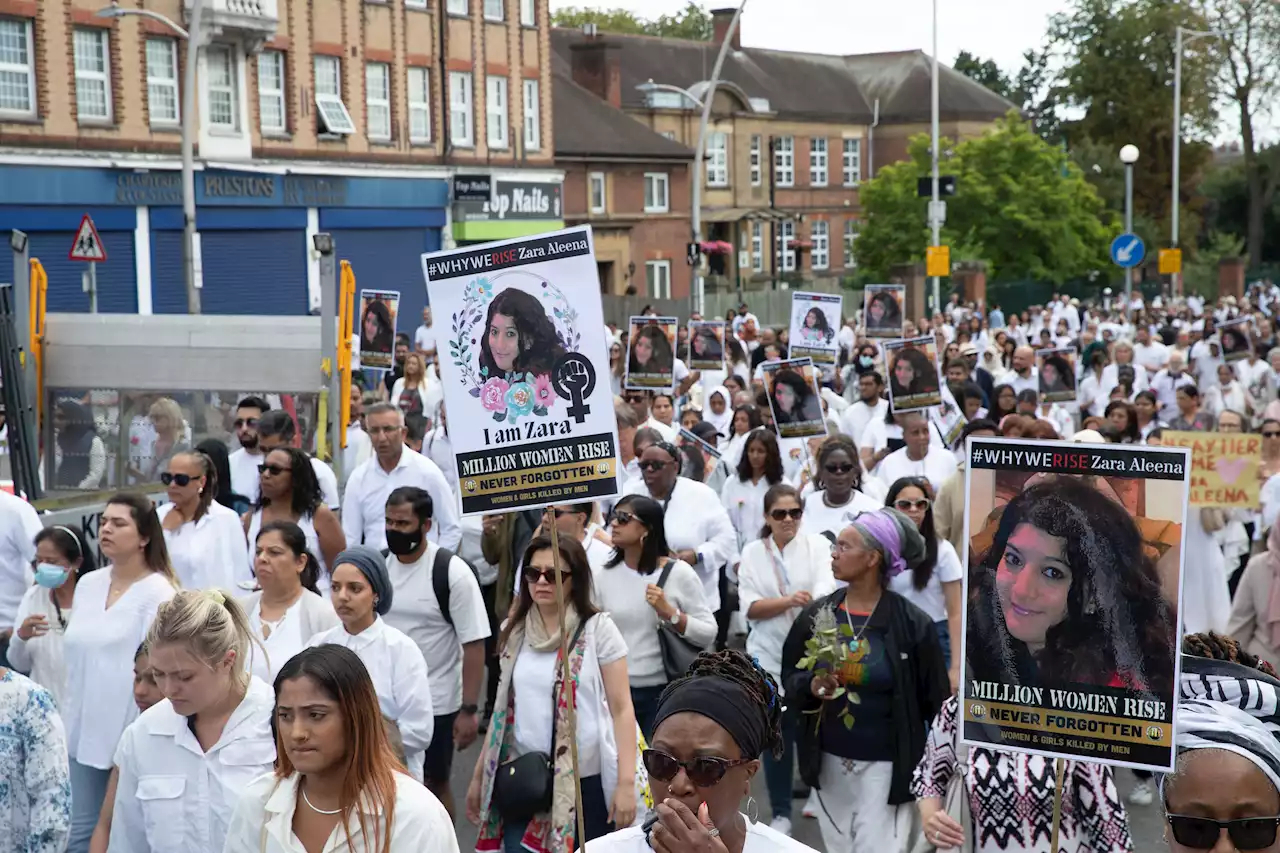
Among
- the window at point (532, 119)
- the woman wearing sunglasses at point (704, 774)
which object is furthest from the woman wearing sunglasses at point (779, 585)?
the window at point (532, 119)

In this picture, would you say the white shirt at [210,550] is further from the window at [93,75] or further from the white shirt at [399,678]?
the window at [93,75]

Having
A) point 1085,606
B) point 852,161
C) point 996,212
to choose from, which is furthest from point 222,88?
point 852,161

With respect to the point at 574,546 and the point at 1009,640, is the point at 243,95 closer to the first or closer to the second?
the point at 574,546

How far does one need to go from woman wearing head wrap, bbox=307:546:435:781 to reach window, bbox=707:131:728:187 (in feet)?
195

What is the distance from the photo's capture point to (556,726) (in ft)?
20.9

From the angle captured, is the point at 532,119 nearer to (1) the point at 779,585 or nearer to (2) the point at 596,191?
(2) the point at 596,191

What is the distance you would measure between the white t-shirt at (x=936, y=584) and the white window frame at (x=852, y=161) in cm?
6803

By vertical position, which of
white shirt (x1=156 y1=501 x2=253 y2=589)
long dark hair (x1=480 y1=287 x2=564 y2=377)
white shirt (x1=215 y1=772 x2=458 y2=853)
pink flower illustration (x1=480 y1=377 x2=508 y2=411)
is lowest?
white shirt (x1=215 y1=772 x2=458 y2=853)

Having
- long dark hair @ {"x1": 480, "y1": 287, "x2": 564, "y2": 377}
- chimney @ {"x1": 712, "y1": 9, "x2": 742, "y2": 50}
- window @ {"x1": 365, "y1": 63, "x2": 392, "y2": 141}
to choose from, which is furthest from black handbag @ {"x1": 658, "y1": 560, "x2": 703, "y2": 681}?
chimney @ {"x1": 712, "y1": 9, "x2": 742, "y2": 50}

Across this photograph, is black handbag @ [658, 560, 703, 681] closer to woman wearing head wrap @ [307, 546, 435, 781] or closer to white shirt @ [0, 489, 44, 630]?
woman wearing head wrap @ [307, 546, 435, 781]

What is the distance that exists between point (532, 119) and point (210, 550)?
3758 cm

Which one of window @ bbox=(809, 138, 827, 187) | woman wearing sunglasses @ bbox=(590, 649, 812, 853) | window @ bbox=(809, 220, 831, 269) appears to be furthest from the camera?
window @ bbox=(809, 220, 831, 269)

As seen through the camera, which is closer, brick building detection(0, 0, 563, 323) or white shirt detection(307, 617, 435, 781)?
white shirt detection(307, 617, 435, 781)

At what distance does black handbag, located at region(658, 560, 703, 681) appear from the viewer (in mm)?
7723
